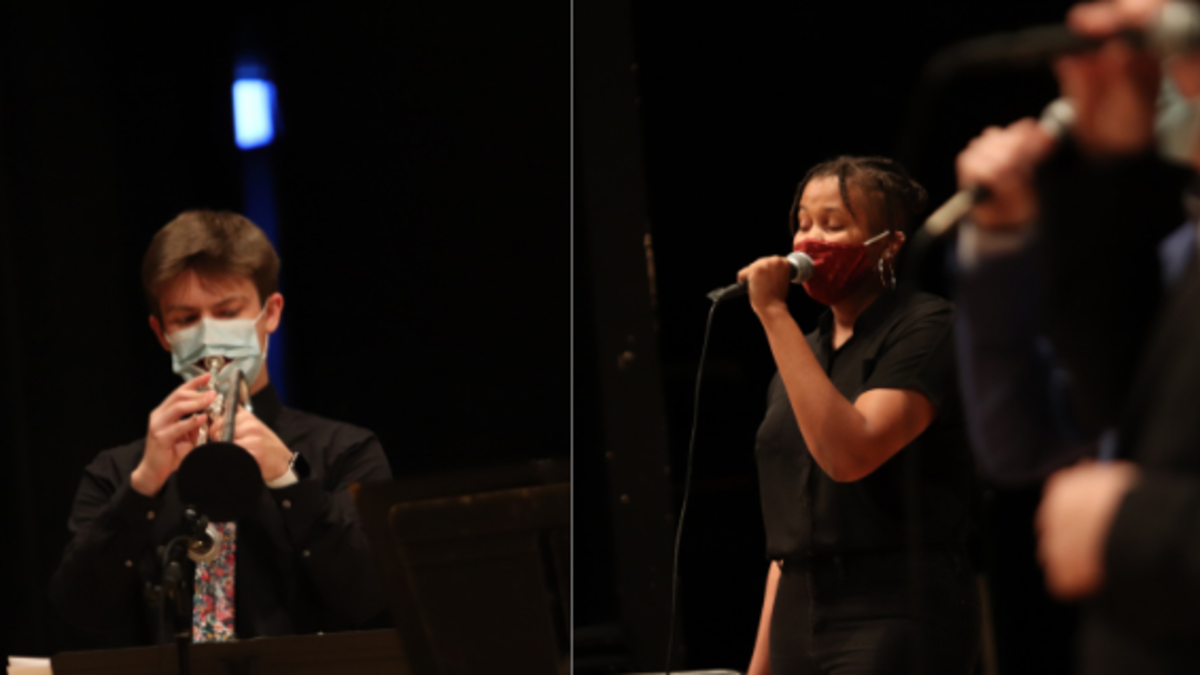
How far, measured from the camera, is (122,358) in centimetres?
309

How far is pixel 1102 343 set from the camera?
931 millimetres

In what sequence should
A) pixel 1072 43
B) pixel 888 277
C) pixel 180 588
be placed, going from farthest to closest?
pixel 888 277 → pixel 180 588 → pixel 1072 43

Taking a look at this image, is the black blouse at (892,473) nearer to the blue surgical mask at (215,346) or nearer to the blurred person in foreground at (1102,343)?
the blurred person in foreground at (1102,343)

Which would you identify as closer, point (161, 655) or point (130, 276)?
point (161, 655)

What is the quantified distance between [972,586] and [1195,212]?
937mm

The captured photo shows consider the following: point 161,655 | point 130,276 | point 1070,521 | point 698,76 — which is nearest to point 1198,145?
point 1070,521

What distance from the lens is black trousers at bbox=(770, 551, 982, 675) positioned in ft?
5.47

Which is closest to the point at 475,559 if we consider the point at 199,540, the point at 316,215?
the point at 199,540

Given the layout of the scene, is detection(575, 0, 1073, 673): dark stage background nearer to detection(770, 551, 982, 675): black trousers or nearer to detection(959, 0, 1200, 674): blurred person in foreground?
detection(770, 551, 982, 675): black trousers

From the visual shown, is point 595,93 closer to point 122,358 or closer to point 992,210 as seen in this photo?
point 122,358

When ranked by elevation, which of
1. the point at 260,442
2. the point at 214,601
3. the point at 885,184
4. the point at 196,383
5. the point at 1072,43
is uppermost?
the point at 1072,43

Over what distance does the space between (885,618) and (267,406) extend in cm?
136

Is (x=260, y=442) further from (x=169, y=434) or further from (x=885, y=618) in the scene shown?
(x=885, y=618)

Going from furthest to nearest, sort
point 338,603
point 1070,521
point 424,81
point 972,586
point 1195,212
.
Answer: point 424,81
point 338,603
point 972,586
point 1195,212
point 1070,521
